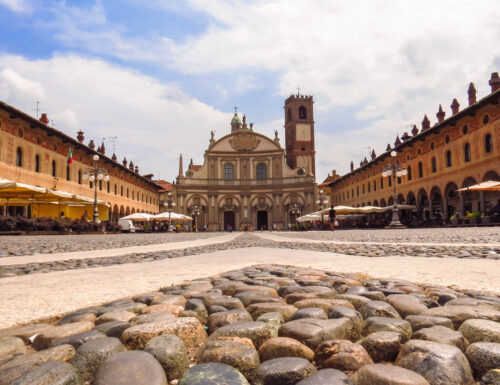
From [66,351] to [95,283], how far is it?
1684mm

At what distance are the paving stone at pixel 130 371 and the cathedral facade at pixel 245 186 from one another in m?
51.7

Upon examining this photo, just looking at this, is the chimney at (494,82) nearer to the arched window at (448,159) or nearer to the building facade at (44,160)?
the arched window at (448,159)

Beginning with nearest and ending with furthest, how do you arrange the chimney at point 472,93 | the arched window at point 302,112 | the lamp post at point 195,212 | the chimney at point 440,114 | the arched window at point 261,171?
the chimney at point 472,93, the chimney at point 440,114, the lamp post at point 195,212, the arched window at point 261,171, the arched window at point 302,112

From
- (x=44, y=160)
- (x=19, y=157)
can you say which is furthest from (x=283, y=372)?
(x=44, y=160)

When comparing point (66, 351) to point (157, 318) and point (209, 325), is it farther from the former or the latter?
point (209, 325)

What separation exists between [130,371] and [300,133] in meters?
60.2

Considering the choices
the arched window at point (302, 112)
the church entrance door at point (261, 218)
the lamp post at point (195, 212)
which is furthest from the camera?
the arched window at point (302, 112)

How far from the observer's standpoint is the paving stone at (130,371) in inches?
43.2

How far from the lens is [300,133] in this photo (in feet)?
197

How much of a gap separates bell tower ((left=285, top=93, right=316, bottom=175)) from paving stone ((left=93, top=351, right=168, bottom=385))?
5735 cm

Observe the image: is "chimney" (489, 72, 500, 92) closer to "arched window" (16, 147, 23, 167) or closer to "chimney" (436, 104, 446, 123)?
"chimney" (436, 104, 446, 123)

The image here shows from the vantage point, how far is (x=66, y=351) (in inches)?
52.9

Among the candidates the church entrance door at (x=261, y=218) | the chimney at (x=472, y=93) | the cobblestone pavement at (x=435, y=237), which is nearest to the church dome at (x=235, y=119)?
the church entrance door at (x=261, y=218)

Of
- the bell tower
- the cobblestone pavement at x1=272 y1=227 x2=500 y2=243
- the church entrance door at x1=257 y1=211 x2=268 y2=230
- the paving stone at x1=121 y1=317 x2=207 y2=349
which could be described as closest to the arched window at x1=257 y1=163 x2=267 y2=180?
the church entrance door at x1=257 y1=211 x2=268 y2=230
